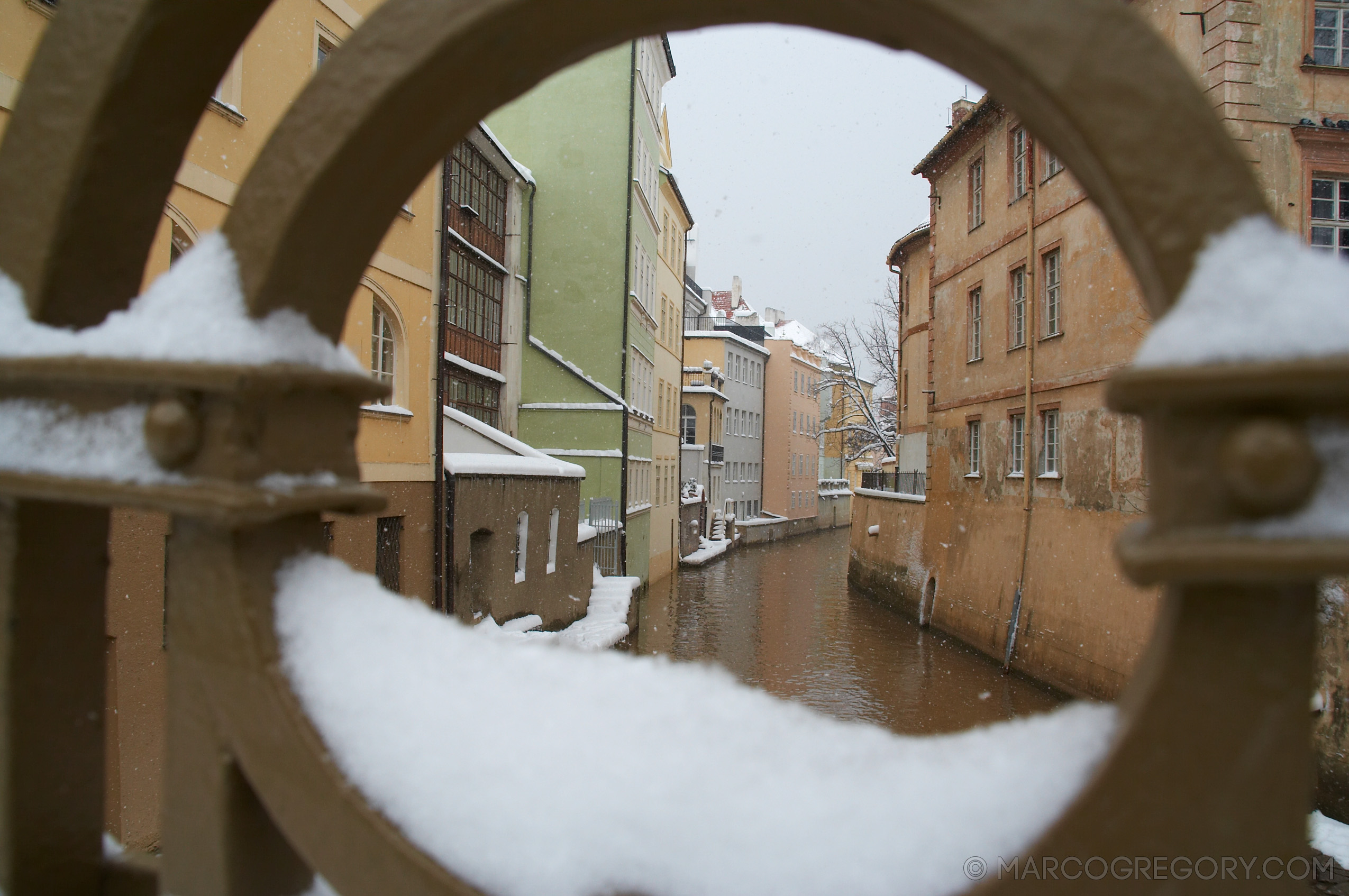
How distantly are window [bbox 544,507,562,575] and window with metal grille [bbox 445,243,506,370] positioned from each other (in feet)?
12.5

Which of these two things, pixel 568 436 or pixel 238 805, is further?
pixel 568 436

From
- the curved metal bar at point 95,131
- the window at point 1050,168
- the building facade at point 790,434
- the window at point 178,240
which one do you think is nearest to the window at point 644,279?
the window at point 1050,168

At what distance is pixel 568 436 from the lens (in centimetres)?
2141

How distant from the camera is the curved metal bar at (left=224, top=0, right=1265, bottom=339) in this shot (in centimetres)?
73

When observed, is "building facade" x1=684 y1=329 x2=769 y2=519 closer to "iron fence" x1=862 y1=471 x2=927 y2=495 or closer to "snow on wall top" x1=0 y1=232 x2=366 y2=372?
"iron fence" x1=862 y1=471 x2=927 y2=495

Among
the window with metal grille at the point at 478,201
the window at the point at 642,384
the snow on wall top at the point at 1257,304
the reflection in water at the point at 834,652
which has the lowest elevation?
the reflection in water at the point at 834,652

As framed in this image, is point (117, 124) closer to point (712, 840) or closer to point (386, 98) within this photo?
point (386, 98)

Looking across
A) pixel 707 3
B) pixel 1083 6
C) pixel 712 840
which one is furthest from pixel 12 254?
pixel 1083 6

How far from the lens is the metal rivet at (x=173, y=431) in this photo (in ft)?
3.28

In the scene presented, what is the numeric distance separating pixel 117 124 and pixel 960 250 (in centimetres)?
2116

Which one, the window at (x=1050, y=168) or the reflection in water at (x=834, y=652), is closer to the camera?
the reflection in water at (x=834, y=652)

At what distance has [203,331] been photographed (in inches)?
39.5

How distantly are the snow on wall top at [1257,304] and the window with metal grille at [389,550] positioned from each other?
1050 centimetres

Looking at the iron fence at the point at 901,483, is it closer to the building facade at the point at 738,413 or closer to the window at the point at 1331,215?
the window at the point at 1331,215
